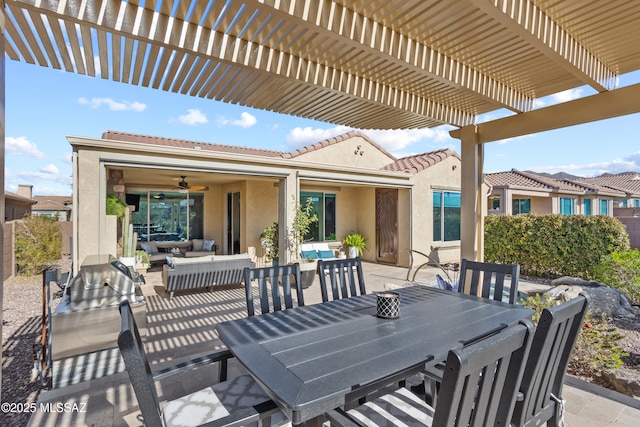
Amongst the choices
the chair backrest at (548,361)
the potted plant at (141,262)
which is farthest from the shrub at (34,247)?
the chair backrest at (548,361)

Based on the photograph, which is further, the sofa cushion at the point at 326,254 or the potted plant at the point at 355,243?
the potted plant at the point at 355,243

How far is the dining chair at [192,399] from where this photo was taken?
1.38m

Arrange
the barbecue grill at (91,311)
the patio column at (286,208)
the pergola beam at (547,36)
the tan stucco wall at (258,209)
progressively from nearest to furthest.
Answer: the pergola beam at (547,36) → the barbecue grill at (91,311) → the patio column at (286,208) → the tan stucco wall at (258,209)

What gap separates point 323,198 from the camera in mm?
11305

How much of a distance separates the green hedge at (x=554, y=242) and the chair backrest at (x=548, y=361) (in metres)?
7.03

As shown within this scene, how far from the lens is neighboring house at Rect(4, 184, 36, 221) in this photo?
1218 centimetres

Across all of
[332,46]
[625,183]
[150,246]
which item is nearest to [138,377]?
[332,46]

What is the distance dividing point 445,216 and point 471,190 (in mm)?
7268

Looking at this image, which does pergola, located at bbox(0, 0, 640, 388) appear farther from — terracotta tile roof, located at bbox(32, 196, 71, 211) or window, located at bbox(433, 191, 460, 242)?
terracotta tile roof, located at bbox(32, 196, 71, 211)

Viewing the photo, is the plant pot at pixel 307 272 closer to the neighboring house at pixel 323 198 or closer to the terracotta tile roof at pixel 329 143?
the neighboring house at pixel 323 198

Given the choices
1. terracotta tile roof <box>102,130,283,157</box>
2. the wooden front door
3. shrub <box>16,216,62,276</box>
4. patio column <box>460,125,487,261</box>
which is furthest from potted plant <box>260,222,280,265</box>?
shrub <box>16,216,62,276</box>

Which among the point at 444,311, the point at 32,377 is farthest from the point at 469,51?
the point at 32,377

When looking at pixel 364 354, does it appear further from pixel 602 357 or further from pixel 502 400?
pixel 602 357

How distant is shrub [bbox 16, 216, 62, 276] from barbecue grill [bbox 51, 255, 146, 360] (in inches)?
275
